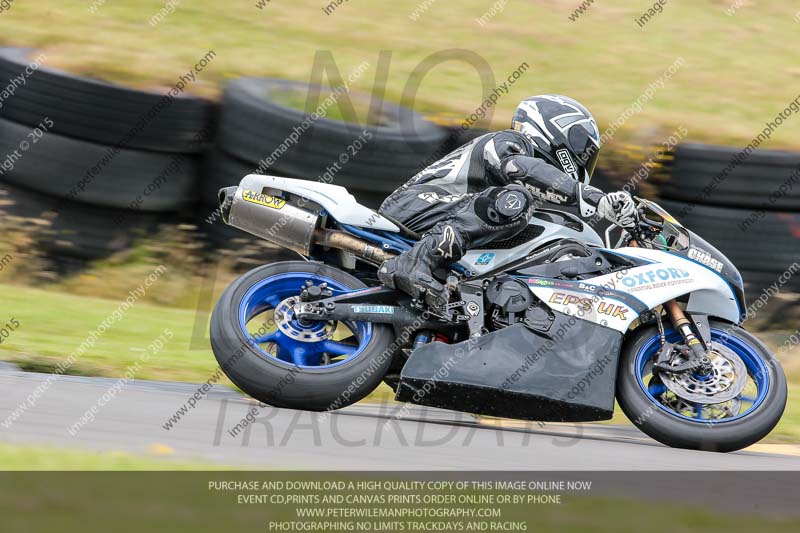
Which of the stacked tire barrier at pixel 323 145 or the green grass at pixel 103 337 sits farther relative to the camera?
the stacked tire barrier at pixel 323 145

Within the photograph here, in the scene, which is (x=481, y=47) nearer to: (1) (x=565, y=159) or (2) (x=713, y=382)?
(1) (x=565, y=159)

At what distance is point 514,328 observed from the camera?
16.3ft

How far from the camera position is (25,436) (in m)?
3.74

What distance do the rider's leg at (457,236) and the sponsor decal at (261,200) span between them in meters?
0.62

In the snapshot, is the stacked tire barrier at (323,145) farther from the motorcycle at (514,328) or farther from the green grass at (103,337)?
the motorcycle at (514,328)

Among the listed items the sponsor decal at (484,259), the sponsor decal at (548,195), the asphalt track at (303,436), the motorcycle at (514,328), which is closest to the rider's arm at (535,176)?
the sponsor decal at (548,195)

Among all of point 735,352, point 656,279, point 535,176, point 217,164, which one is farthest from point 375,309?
point 217,164

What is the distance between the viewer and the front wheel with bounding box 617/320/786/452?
491cm

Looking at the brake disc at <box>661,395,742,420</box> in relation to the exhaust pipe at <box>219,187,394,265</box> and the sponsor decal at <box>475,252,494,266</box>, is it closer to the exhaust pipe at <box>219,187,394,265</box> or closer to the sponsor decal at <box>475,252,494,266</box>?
the sponsor decal at <box>475,252,494,266</box>

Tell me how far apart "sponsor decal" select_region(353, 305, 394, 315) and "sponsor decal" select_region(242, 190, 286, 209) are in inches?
26.0

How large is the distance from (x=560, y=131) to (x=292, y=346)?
5.91 feet

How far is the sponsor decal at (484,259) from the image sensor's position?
5.23m

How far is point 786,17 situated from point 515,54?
4.03 meters
